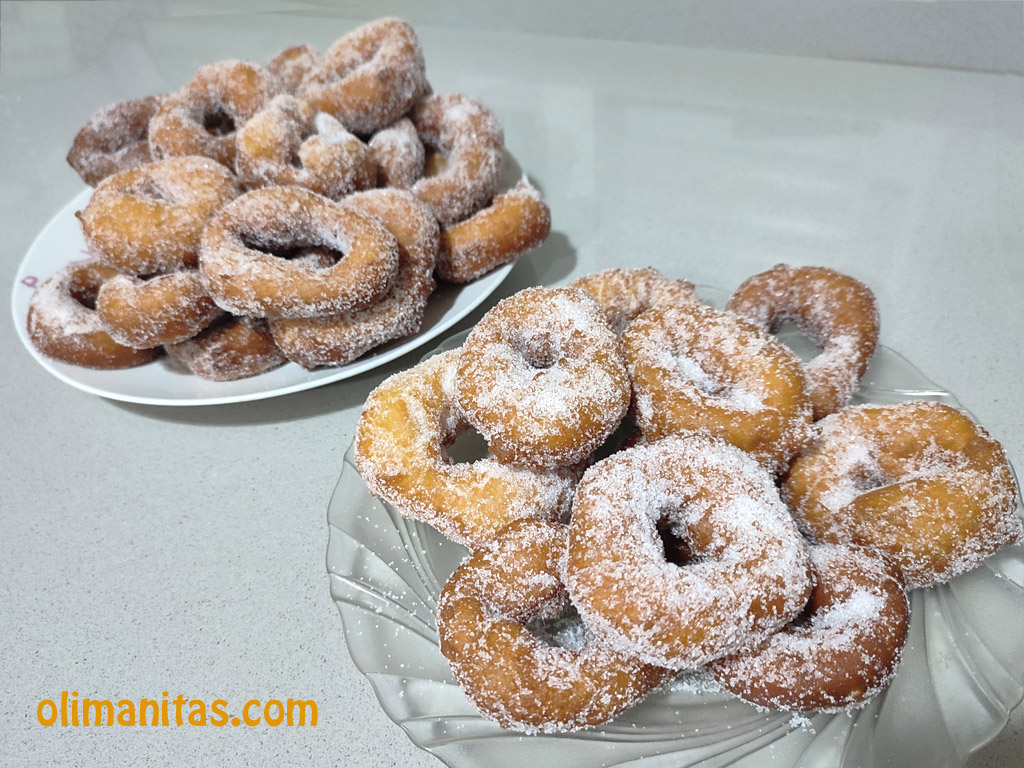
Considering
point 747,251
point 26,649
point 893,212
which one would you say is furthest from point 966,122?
point 26,649

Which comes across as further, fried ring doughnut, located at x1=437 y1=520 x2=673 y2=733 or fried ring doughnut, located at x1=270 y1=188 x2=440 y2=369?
fried ring doughnut, located at x1=270 y1=188 x2=440 y2=369

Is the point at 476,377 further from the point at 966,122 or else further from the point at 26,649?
the point at 966,122

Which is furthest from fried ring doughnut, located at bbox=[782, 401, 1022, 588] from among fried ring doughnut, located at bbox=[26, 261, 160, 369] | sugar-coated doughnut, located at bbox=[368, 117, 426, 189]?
fried ring doughnut, located at bbox=[26, 261, 160, 369]

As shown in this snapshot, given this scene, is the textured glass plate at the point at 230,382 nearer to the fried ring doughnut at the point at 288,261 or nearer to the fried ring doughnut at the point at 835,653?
the fried ring doughnut at the point at 288,261

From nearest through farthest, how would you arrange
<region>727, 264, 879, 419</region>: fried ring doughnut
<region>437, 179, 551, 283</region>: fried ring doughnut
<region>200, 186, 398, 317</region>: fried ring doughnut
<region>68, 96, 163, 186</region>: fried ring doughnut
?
<region>727, 264, 879, 419</region>: fried ring doughnut → <region>200, 186, 398, 317</region>: fried ring doughnut → <region>437, 179, 551, 283</region>: fried ring doughnut → <region>68, 96, 163, 186</region>: fried ring doughnut

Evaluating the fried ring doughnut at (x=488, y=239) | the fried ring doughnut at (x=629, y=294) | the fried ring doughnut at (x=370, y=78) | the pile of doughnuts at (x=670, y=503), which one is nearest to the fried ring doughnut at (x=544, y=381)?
the pile of doughnuts at (x=670, y=503)

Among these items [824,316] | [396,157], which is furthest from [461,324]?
[824,316]

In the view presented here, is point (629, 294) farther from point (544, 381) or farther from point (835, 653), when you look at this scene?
point (835, 653)

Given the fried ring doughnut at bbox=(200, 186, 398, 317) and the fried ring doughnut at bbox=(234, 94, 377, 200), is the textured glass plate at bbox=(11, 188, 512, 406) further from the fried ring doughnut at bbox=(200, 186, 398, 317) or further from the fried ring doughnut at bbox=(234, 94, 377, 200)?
the fried ring doughnut at bbox=(234, 94, 377, 200)
